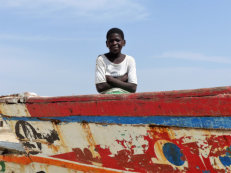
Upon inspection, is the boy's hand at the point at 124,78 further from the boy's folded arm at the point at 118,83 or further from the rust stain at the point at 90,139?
the rust stain at the point at 90,139

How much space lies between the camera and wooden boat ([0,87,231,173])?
195 cm

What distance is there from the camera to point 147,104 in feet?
7.04

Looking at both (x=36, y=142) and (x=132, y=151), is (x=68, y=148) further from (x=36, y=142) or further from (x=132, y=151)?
(x=132, y=151)

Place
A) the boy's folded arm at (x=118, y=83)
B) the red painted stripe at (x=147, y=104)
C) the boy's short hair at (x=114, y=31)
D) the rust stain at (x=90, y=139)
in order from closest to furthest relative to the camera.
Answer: the red painted stripe at (x=147, y=104)
the rust stain at (x=90, y=139)
the boy's folded arm at (x=118, y=83)
the boy's short hair at (x=114, y=31)

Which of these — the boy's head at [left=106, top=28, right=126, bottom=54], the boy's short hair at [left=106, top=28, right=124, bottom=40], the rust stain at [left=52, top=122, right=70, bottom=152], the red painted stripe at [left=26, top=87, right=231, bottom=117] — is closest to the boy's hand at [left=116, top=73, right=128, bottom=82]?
the boy's head at [left=106, top=28, right=126, bottom=54]

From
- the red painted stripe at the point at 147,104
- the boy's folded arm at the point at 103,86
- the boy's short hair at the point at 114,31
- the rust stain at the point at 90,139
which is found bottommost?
the rust stain at the point at 90,139

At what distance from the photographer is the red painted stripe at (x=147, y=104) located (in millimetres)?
1873

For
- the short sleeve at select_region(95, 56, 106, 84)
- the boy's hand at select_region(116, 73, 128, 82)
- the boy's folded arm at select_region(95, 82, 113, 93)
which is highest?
the short sleeve at select_region(95, 56, 106, 84)

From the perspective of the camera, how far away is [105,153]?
2566 millimetres

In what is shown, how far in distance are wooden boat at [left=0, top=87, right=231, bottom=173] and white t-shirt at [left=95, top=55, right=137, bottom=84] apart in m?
0.59

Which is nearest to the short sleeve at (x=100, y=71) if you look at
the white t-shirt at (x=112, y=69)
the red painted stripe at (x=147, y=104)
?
the white t-shirt at (x=112, y=69)

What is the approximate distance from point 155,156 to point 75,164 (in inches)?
37.5

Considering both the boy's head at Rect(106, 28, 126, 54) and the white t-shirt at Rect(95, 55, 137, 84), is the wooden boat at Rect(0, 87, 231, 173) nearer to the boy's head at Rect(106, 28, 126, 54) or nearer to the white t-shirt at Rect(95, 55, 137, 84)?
the white t-shirt at Rect(95, 55, 137, 84)

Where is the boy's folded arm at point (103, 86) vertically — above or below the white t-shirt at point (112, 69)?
below
